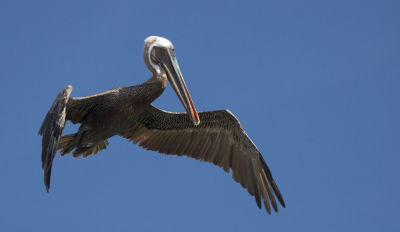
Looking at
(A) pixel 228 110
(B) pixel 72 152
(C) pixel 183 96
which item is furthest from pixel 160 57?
(B) pixel 72 152

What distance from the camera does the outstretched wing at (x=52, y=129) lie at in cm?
858

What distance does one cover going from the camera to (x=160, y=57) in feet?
37.0

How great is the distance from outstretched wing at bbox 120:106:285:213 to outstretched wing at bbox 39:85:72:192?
243 cm

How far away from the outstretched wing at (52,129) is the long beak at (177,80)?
2015mm

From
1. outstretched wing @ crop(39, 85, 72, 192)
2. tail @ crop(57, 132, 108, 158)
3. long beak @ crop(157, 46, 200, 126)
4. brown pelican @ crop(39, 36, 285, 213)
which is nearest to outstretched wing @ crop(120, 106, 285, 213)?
brown pelican @ crop(39, 36, 285, 213)

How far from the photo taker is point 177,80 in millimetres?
11172

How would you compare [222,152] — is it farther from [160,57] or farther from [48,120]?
[48,120]

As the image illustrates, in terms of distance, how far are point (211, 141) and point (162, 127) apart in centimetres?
99

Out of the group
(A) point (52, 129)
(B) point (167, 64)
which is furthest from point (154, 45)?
(A) point (52, 129)

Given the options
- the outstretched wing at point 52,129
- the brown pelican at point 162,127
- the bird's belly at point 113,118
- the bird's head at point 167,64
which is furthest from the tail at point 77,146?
the bird's head at point 167,64

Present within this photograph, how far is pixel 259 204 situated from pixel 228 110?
6.13 feet

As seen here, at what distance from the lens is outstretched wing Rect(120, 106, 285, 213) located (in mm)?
11867

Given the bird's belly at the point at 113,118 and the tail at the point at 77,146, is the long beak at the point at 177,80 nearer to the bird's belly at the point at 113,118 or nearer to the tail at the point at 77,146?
the bird's belly at the point at 113,118

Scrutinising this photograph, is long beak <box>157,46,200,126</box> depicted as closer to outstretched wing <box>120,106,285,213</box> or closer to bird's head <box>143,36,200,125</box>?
bird's head <box>143,36,200,125</box>
